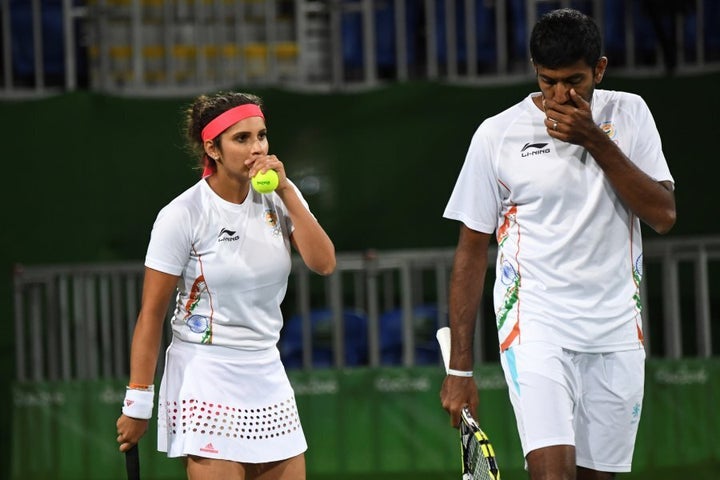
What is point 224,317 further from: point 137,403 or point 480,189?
point 480,189

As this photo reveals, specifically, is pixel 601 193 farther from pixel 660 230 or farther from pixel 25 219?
pixel 25 219

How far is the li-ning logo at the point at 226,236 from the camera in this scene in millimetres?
4438

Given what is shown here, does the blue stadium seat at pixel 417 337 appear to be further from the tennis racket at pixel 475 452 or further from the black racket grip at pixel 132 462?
the black racket grip at pixel 132 462

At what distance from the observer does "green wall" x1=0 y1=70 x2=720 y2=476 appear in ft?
31.2

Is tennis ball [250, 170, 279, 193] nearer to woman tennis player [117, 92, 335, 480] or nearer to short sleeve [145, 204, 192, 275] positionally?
woman tennis player [117, 92, 335, 480]

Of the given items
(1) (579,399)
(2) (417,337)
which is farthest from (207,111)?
(2) (417,337)

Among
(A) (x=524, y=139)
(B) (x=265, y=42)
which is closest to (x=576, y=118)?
(A) (x=524, y=139)

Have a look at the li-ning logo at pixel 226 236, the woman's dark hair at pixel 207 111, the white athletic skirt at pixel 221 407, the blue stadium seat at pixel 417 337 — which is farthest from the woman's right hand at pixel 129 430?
the blue stadium seat at pixel 417 337

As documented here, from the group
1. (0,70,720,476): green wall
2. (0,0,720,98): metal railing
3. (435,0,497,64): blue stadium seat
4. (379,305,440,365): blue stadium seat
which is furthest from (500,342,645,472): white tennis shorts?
(435,0,497,64): blue stadium seat

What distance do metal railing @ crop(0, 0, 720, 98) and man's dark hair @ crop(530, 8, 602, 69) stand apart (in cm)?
580

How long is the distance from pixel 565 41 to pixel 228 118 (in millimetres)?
1275

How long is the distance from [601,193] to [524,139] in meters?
0.32

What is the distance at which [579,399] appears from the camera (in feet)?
13.5

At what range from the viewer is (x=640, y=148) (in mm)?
4125
